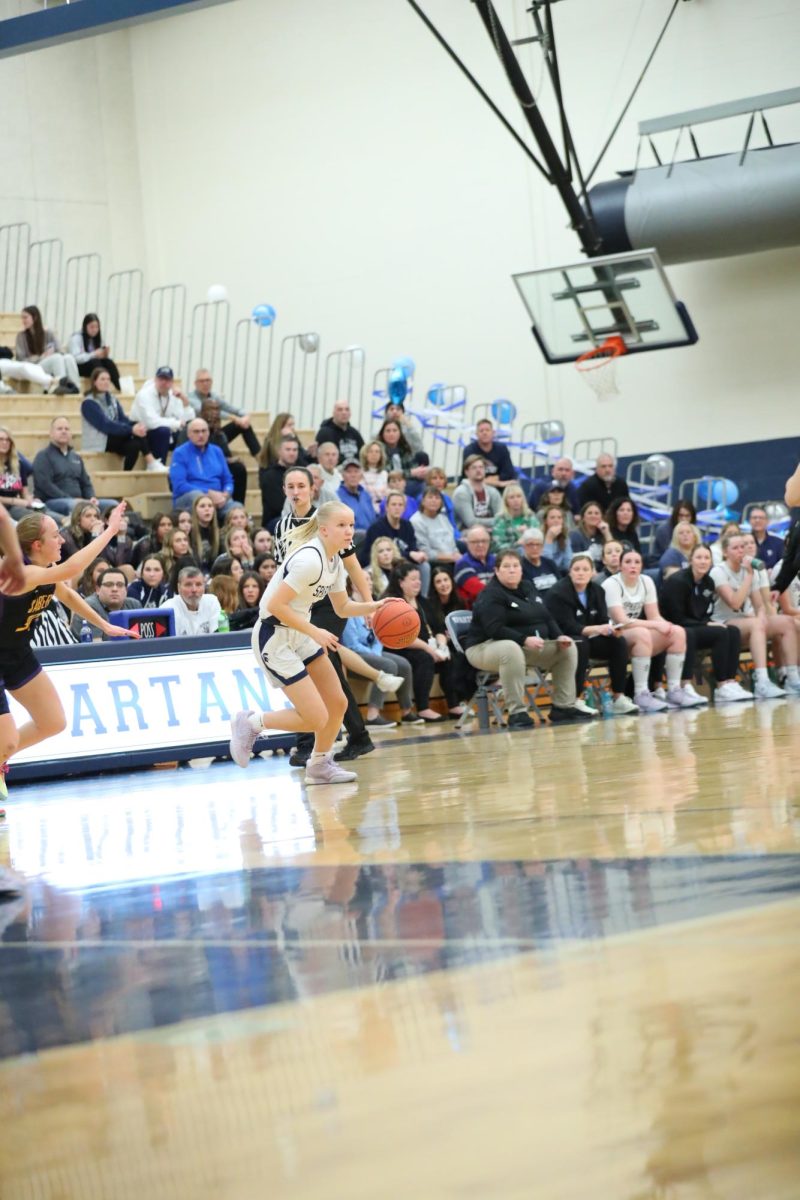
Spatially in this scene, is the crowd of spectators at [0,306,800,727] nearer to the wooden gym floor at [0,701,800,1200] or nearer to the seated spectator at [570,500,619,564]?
the seated spectator at [570,500,619,564]

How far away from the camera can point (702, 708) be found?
13.0 meters

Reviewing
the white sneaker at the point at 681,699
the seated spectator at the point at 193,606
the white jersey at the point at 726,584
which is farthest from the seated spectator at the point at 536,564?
the seated spectator at the point at 193,606

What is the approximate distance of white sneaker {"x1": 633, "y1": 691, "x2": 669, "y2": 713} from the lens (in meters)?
13.4

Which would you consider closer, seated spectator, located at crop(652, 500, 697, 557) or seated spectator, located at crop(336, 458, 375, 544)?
seated spectator, located at crop(336, 458, 375, 544)

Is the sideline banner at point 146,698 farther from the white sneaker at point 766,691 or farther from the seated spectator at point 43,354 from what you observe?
the seated spectator at point 43,354

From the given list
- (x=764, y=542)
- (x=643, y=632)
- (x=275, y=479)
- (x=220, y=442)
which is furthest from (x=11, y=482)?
(x=764, y=542)

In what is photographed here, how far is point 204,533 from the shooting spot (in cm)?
1398

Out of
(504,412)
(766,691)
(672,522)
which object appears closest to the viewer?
(766,691)

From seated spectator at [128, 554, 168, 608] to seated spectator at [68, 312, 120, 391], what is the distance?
5.96 meters

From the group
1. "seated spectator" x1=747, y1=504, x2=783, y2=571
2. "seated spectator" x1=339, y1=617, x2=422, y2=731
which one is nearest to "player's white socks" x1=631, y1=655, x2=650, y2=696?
"seated spectator" x1=339, y1=617, x2=422, y2=731

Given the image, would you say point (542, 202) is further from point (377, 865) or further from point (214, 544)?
point (377, 865)

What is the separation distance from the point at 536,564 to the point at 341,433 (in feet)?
10.9

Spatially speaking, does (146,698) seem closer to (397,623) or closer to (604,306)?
(397,623)

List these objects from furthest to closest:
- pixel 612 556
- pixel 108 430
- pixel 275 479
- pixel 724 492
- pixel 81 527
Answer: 1. pixel 724 492
2. pixel 108 430
3. pixel 275 479
4. pixel 612 556
5. pixel 81 527
